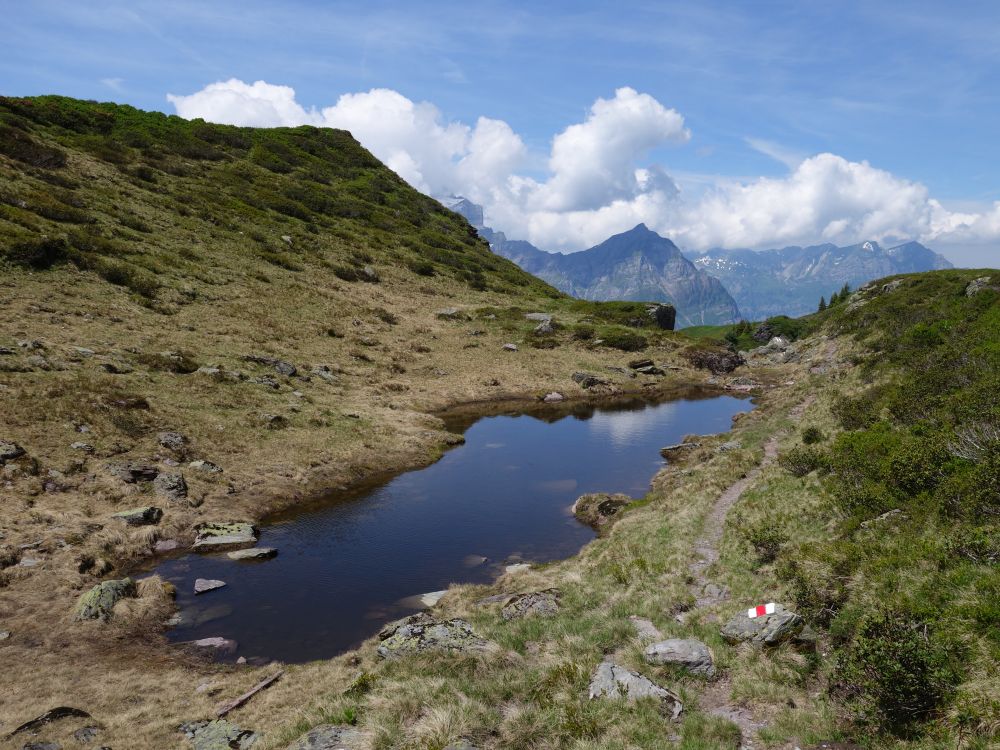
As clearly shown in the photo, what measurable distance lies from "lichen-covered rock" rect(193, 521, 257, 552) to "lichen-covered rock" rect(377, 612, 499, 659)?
1305 centimetres

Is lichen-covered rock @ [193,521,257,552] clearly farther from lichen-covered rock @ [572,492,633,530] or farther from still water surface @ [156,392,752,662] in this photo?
lichen-covered rock @ [572,492,633,530]

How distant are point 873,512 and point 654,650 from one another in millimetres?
8974

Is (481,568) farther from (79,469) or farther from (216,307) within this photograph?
(216,307)

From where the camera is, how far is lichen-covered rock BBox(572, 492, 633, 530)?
3044 centimetres

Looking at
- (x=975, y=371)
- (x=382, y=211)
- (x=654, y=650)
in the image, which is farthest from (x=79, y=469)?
(x=382, y=211)

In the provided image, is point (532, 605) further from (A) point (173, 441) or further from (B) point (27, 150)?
(B) point (27, 150)

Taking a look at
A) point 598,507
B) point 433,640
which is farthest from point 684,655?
point 598,507

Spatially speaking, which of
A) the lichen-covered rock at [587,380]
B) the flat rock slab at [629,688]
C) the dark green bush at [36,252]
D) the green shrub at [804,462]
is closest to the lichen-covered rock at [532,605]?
the flat rock slab at [629,688]

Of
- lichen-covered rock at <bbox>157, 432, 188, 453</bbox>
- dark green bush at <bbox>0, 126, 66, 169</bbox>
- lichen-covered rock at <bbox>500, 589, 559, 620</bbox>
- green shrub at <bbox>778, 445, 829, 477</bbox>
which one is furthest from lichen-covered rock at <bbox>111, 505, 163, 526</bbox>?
dark green bush at <bbox>0, 126, 66, 169</bbox>

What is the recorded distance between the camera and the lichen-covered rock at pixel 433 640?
14.4 metres

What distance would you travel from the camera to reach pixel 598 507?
1233 inches

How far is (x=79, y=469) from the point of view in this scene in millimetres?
27031

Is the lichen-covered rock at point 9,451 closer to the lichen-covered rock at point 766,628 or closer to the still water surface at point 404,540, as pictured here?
the still water surface at point 404,540

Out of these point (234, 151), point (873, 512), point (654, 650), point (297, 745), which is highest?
point (234, 151)
